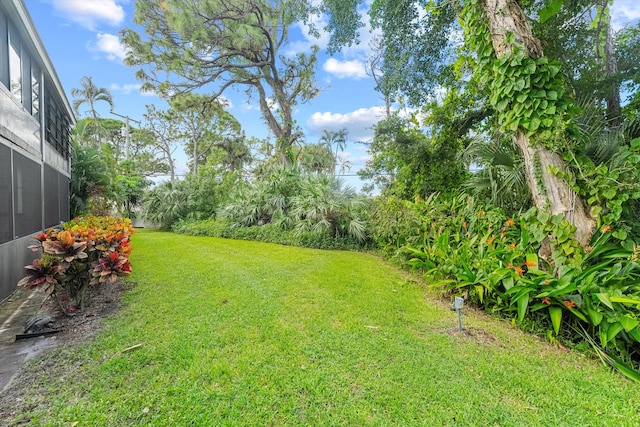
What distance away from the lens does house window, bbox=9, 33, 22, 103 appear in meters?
3.48

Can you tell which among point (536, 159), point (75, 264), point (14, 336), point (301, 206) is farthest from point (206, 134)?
point (536, 159)

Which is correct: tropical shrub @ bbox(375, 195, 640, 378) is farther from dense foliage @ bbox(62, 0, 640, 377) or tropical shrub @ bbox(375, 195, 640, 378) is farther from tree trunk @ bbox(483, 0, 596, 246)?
tree trunk @ bbox(483, 0, 596, 246)

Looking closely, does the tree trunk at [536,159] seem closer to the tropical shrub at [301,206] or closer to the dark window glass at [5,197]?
the tropical shrub at [301,206]

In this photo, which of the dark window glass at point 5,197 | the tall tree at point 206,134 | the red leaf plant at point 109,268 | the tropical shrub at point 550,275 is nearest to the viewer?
the tropical shrub at point 550,275

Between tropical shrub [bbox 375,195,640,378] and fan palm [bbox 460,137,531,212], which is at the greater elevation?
fan palm [bbox 460,137,531,212]

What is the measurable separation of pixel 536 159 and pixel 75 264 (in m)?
4.83

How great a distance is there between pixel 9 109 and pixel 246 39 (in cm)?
850

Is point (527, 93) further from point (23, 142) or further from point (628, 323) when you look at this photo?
point (23, 142)

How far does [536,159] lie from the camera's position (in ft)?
9.97

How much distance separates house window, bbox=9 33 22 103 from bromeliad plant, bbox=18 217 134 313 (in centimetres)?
220

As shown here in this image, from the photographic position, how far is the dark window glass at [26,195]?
348 cm

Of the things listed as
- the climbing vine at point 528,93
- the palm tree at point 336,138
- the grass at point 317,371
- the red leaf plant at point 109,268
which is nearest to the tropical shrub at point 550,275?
the grass at point 317,371

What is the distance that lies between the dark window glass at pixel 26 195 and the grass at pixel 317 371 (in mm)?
1898

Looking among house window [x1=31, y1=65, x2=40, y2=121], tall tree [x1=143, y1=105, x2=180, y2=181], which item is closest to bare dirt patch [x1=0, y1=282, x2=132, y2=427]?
house window [x1=31, y1=65, x2=40, y2=121]
